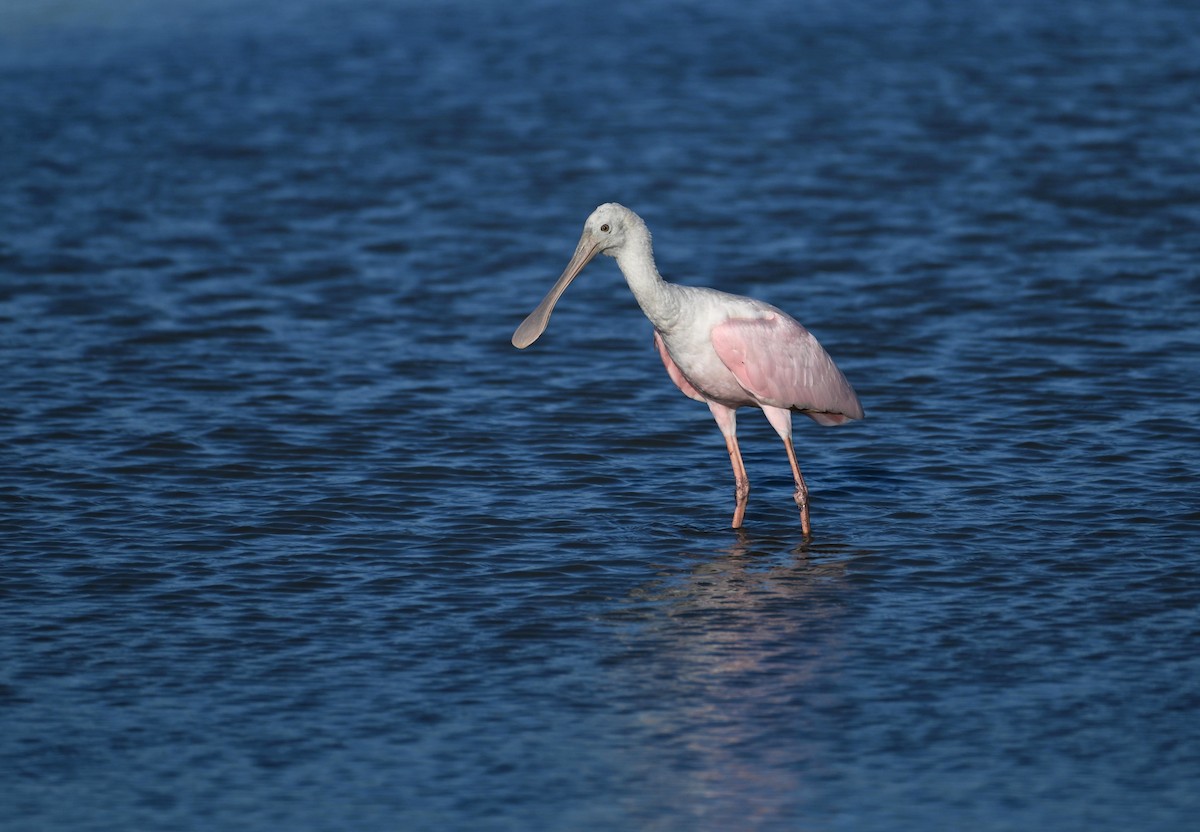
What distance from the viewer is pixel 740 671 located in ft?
33.6

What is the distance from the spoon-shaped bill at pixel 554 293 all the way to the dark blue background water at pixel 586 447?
106 centimetres

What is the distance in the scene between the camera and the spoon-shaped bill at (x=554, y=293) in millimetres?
12125

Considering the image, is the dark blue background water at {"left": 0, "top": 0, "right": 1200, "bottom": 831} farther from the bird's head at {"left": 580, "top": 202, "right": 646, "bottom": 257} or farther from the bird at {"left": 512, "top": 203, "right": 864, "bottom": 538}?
the bird's head at {"left": 580, "top": 202, "right": 646, "bottom": 257}

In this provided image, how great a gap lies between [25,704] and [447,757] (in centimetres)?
214

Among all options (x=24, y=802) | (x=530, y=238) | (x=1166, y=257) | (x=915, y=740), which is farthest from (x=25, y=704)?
(x=1166, y=257)

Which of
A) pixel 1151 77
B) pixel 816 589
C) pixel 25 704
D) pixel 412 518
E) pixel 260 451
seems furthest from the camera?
pixel 1151 77

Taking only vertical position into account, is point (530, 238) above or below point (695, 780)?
above

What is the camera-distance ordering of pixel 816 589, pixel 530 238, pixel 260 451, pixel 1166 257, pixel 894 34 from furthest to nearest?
pixel 894 34 → pixel 530 238 → pixel 1166 257 → pixel 260 451 → pixel 816 589

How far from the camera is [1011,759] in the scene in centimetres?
910

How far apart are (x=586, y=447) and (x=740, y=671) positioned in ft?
14.3

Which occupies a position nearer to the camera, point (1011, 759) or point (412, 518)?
point (1011, 759)

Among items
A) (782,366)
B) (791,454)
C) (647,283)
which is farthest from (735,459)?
(647,283)

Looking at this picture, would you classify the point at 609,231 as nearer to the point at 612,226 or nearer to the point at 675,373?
the point at 612,226

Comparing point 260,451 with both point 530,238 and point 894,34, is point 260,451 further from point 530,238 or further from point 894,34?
point 894,34
